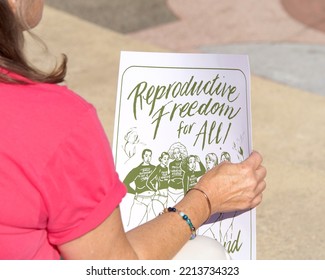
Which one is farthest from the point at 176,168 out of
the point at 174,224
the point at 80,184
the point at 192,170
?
the point at 80,184

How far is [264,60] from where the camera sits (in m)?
6.23

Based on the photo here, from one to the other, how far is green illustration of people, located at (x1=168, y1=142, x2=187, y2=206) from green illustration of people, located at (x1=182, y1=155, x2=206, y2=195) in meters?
0.01

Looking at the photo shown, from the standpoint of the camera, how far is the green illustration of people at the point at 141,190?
2551mm

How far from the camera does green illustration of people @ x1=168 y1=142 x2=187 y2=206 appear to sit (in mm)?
2578

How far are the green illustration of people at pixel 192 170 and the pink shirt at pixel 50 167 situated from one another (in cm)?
78

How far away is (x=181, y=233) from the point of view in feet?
7.10

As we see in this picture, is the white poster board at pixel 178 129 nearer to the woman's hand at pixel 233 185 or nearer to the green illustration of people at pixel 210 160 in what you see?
the green illustration of people at pixel 210 160

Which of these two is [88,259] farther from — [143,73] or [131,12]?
[131,12]

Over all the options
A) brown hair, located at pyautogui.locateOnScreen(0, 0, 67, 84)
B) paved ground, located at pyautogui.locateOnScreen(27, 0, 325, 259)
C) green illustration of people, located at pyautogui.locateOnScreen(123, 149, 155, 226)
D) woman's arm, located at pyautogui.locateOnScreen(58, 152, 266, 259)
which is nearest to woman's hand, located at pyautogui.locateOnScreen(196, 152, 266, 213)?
woman's arm, located at pyautogui.locateOnScreen(58, 152, 266, 259)

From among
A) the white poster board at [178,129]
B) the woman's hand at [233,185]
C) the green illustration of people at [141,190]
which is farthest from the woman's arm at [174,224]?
the green illustration of people at [141,190]

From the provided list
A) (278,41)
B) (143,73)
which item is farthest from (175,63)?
(278,41)

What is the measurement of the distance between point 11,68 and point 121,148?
789 millimetres

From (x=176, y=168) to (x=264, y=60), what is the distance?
3777mm

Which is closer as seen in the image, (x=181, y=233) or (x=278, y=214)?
(x=181, y=233)
